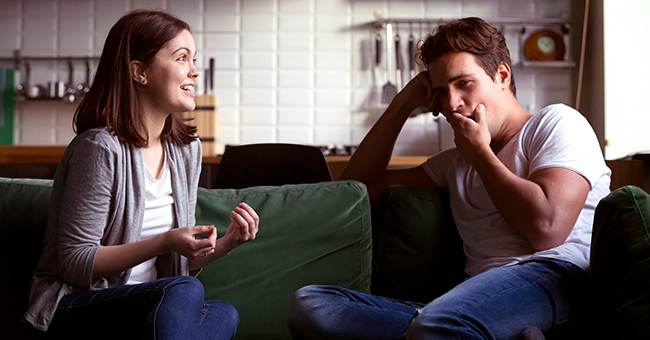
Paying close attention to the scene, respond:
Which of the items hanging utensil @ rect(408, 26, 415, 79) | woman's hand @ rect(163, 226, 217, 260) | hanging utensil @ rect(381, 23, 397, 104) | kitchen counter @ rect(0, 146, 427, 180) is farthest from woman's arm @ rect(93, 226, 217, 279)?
hanging utensil @ rect(408, 26, 415, 79)

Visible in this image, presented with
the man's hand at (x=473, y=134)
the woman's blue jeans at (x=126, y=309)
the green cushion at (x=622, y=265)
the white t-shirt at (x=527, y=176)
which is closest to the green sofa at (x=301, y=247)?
the white t-shirt at (x=527, y=176)

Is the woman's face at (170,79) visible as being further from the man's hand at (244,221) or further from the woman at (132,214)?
the man's hand at (244,221)

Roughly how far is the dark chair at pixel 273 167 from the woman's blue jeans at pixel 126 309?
0.87 m

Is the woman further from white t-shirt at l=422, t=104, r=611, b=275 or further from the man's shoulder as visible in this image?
the man's shoulder

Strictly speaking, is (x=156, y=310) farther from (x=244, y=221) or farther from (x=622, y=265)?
(x=622, y=265)

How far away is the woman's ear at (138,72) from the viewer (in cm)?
119

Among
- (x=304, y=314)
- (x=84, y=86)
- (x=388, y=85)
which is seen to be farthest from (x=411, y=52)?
(x=304, y=314)

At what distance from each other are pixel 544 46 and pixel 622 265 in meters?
3.01

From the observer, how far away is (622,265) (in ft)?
3.13

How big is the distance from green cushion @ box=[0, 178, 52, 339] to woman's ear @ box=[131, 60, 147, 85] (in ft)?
1.44

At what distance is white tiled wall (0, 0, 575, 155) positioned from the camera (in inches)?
143

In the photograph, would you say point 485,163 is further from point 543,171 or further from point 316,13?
point 316,13

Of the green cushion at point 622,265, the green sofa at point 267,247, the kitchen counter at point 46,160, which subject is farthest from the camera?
the kitchen counter at point 46,160

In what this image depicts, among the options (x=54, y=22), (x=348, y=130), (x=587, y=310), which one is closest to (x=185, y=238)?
(x=587, y=310)
